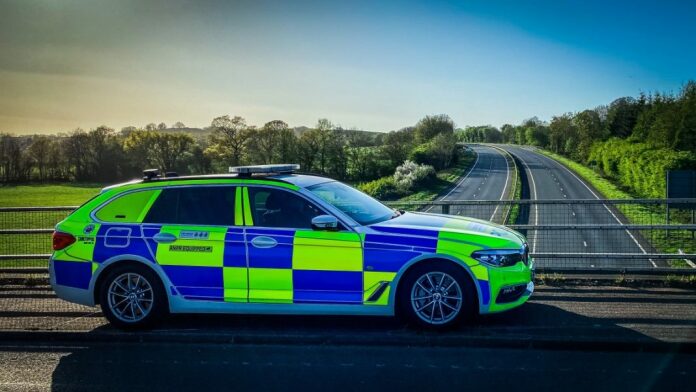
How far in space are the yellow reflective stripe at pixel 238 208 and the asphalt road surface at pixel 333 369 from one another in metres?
1.28

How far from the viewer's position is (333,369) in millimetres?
5438

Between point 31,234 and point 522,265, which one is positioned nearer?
point 522,265

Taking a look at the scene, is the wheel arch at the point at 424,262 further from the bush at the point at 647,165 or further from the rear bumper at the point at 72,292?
the bush at the point at 647,165

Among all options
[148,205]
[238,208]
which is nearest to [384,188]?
[148,205]

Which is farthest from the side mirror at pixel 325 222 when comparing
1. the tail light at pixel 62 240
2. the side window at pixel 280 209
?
the tail light at pixel 62 240

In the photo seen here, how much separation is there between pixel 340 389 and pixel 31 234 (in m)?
7.32

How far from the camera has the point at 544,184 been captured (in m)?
73.0

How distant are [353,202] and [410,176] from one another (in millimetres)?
55169

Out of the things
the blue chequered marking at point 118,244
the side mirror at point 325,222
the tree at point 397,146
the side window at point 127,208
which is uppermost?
the tree at point 397,146

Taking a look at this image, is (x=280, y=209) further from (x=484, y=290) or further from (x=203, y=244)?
(x=484, y=290)

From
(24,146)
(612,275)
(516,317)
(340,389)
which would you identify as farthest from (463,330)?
(24,146)

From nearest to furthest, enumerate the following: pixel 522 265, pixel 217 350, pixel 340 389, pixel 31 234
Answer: pixel 340 389, pixel 217 350, pixel 522 265, pixel 31 234

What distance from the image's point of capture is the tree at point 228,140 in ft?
89.8

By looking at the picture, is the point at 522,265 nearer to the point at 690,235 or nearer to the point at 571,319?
the point at 571,319
